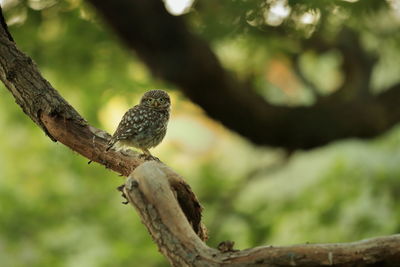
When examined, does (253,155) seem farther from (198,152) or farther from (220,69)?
(220,69)

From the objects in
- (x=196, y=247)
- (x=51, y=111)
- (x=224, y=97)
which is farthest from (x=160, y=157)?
(x=196, y=247)

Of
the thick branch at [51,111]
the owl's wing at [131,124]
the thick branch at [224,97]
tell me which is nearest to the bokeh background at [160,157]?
the thick branch at [224,97]

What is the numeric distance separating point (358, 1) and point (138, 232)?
4.76 meters

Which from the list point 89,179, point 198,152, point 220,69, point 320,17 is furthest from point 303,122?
point 198,152

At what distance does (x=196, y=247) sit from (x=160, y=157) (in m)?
6.89

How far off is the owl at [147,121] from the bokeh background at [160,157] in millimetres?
1787

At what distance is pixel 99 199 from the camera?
33.9 ft

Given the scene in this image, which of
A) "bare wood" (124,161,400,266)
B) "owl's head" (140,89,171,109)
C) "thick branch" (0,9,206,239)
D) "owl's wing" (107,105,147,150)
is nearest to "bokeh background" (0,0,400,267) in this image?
"owl's head" (140,89,171,109)

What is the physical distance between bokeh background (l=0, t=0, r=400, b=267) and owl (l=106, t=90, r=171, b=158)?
5.86 ft

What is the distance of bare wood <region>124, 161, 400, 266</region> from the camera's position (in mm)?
2744

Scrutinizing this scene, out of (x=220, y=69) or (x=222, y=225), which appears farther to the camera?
(x=222, y=225)

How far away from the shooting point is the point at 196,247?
291cm

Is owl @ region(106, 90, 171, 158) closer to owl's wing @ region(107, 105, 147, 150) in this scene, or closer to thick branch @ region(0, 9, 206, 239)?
owl's wing @ region(107, 105, 147, 150)

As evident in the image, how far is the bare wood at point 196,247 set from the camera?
9.00 ft
